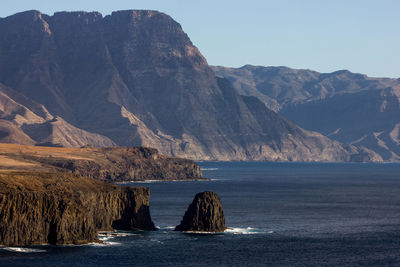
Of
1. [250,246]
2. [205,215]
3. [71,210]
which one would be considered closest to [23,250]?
[71,210]

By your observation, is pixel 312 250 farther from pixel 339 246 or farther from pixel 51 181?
pixel 51 181

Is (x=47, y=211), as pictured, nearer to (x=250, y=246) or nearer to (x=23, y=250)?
(x=23, y=250)

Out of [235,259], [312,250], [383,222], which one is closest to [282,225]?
[383,222]

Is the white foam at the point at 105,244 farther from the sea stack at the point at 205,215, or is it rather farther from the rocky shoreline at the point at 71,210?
the sea stack at the point at 205,215

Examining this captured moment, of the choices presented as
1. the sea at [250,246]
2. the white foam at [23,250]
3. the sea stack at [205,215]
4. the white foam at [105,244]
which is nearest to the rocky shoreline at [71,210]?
the sea stack at [205,215]

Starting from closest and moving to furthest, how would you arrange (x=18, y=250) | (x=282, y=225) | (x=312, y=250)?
(x=18, y=250)
(x=312, y=250)
(x=282, y=225)

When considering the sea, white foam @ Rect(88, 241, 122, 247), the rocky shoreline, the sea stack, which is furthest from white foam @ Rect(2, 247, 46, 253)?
the sea stack

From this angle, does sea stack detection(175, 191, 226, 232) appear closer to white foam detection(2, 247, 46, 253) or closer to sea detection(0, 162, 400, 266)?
sea detection(0, 162, 400, 266)

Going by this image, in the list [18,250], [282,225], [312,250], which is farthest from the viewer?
[282,225]
